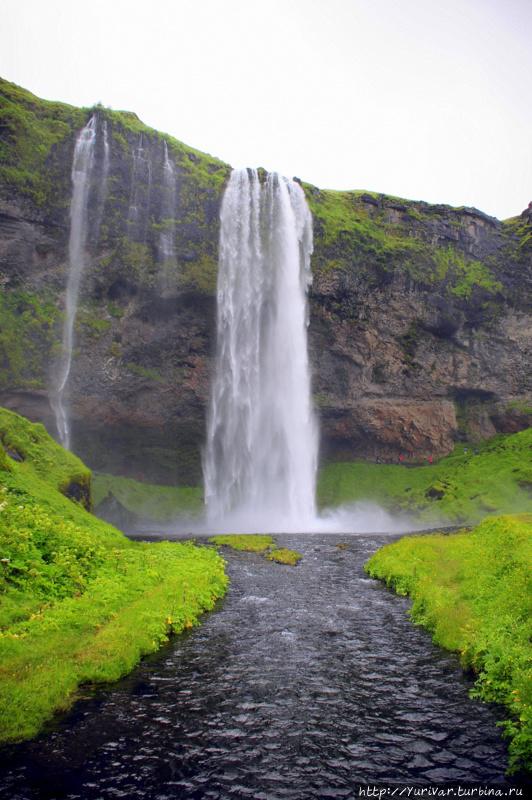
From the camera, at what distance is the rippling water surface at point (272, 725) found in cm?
761

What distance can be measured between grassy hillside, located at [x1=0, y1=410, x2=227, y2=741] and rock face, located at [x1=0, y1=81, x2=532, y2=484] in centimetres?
3139

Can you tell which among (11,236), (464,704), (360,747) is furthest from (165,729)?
(11,236)

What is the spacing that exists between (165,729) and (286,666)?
11.9 ft

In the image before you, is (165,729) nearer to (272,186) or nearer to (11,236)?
(11,236)

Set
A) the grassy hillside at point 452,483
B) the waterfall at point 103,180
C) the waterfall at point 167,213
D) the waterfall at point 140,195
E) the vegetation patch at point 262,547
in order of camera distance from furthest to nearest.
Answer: the grassy hillside at point 452,483 → the waterfall at point 167,213 → the waterfall at point 140,195 → the waterfall at point 103,180 → the vegetation patch at point 262,547

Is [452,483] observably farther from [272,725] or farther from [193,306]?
[272,725]

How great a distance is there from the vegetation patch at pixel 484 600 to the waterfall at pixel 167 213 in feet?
127

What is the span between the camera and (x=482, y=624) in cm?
1341

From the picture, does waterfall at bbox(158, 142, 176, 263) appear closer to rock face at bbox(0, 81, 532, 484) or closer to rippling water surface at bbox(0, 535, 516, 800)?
rock face at bbox(0, 81, 532, 484)

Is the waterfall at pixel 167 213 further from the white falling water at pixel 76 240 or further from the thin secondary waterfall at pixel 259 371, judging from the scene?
the white falling water at pixel 76 240

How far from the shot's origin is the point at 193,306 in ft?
181

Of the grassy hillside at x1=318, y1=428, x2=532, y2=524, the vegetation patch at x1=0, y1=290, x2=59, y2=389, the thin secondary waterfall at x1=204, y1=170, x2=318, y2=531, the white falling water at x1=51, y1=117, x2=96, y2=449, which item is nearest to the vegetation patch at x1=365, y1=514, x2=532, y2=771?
the thin secondary waterfall at x1=204, y1=170, x2=318, y2=531

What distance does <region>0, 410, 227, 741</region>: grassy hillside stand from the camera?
1000 centimetres

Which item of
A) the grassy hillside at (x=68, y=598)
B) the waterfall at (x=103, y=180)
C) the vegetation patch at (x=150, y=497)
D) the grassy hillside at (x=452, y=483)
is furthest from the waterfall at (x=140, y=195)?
the grassy hillside at (x=452, y=483)
